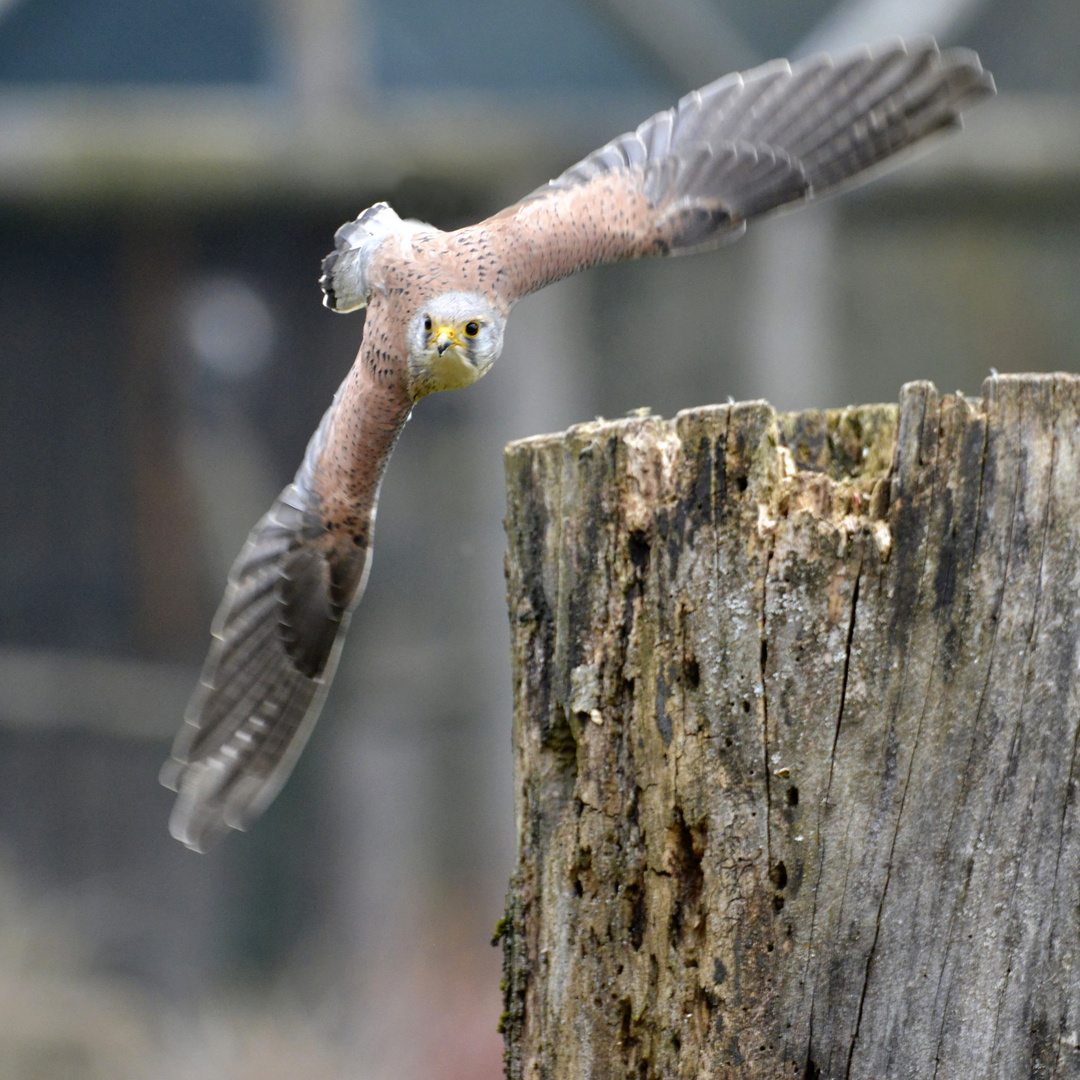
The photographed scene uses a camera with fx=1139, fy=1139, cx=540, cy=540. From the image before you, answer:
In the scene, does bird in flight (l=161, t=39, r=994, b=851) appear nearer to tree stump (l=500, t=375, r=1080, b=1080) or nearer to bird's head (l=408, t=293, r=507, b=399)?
bird's head (l=408, t=293, r=507, b=399)

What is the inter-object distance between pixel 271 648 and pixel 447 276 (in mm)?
1288

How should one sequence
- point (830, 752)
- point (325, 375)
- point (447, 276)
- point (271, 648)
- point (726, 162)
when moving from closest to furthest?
point (830, 752) → point (447, 276) → point (726, 162) → point (271, 648) → point (325, 375)

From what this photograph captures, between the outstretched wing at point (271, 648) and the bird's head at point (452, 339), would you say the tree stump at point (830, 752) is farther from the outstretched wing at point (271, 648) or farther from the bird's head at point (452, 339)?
the outstretched wing at point (271, 648)

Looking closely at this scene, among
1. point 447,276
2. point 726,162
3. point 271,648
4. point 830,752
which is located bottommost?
point 830,752

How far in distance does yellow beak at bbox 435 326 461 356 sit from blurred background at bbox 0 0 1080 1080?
9.97 feet

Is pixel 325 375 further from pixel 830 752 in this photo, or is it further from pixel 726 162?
pixel 830 752

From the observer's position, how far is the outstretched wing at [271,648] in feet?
10.5

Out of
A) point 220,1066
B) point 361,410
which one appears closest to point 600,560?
point 361,410

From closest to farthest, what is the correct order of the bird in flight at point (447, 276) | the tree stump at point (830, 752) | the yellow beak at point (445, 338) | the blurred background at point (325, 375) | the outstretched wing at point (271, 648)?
the tree stump at point (830, 752) → the yellow beak at point (445, 338) → the bird in flight at point (447, 276) → the outstretched wing at point (271, 648) → the blurred background at point (325, 375)

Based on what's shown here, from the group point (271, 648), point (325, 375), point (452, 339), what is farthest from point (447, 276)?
point (325, 375)

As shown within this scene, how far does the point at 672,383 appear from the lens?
5.99m

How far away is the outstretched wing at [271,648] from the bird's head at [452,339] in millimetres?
488

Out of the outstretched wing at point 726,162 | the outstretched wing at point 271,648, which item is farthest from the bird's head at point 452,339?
the outstretched wing at point 271,648

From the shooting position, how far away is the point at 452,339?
8.64 feet
